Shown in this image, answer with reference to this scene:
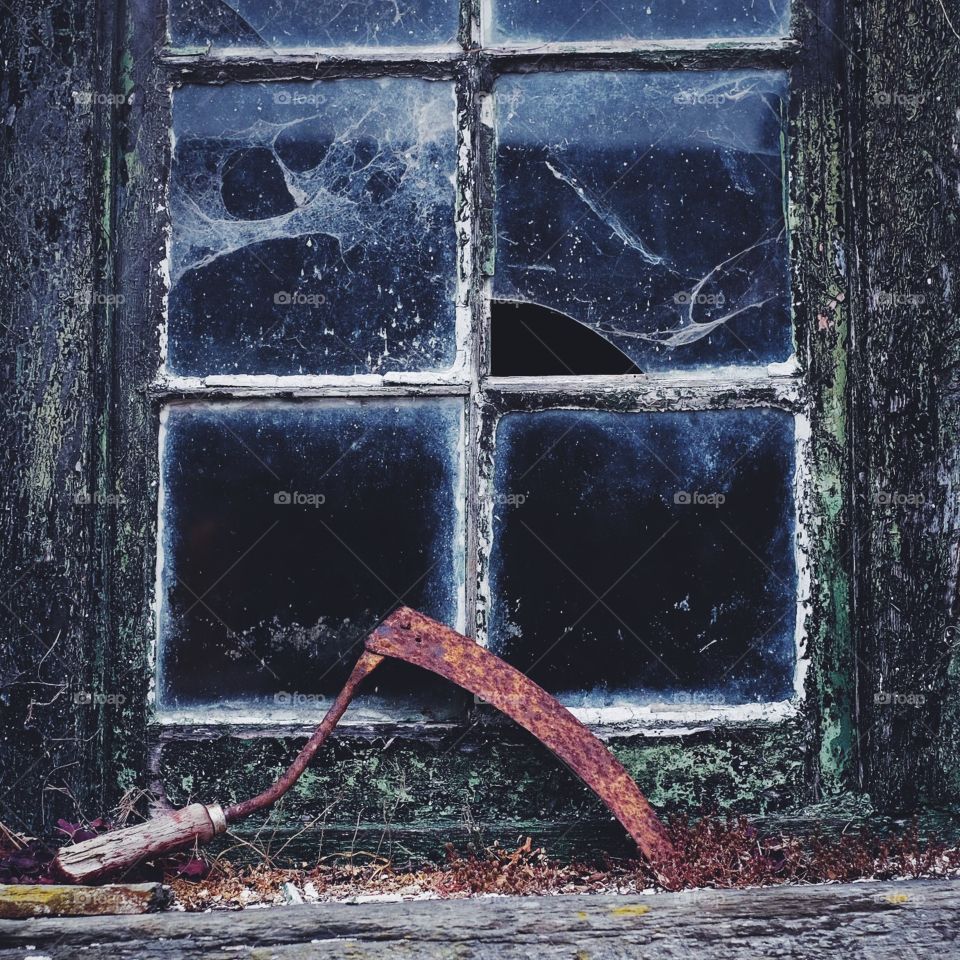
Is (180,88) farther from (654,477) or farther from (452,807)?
(452,807)

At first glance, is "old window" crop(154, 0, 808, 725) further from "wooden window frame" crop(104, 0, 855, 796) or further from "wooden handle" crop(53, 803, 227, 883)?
"wooden handle" crop(53, 803, 227, 883)

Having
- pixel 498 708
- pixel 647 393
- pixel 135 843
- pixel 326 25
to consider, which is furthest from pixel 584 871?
pixel 326 25

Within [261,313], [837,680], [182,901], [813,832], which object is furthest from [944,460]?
[182,901]

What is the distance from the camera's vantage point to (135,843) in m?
1.26

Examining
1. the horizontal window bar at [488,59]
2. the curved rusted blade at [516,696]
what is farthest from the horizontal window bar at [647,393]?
the horizontal window bar at [488,59]

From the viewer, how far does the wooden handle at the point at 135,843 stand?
4.05 ft

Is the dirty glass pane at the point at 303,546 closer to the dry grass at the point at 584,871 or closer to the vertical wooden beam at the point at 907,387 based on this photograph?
the dry grass at the point at 584,871

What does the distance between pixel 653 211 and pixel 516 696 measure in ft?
2.76

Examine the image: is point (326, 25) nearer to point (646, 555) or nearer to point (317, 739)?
point (646, 555)

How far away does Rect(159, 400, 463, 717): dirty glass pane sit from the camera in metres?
1.53

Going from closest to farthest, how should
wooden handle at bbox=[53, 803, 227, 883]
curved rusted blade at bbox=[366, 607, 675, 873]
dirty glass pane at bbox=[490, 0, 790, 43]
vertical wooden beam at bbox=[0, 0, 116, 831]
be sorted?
1. wooden handle at bbox=[53, 803, 227, 883]
2. curved rusted blade at bbox=[366, 607, 675, 873]
3. vertical wooden beam at bbox=[0, 0, 116, 831]
4. dirty glass pane at bbox=[490, 0, 790, 43]

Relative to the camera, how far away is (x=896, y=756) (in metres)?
1.44

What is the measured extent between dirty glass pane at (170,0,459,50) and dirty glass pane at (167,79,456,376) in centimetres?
8

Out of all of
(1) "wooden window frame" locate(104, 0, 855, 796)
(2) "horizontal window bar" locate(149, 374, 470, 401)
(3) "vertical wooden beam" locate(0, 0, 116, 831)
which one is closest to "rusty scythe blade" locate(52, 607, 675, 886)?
(1) "wooden window frame" locate(104, 0, 855, 796)
